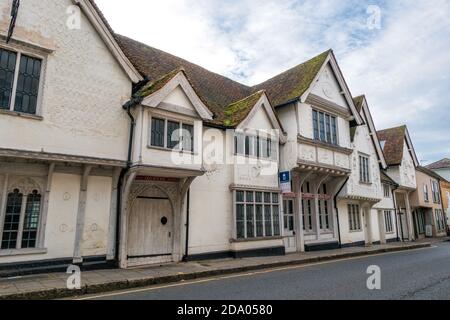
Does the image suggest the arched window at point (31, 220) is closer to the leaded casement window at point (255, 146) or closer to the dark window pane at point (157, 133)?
the dark window pane at point (157, 133)

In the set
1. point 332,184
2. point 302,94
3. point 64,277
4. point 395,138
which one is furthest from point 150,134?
point 395,138

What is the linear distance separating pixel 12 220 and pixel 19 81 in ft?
13.6

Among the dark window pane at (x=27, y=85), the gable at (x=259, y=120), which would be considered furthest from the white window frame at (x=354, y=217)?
the dark window pane at (x=27, y=85)

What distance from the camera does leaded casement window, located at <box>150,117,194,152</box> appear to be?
11391mm

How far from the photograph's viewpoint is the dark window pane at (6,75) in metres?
9.17

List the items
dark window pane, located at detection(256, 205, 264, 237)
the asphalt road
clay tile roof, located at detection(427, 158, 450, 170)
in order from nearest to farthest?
1. the asphalt road
2. dark window pane, located at detection(256, 205, 264, 237)
3. clay tile roof, located at detection(427, 158, 450, 170)

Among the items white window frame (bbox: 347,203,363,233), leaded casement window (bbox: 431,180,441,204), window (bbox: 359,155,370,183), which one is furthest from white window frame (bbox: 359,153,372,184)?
leaded casement window (bbox: 431,180,441,204)

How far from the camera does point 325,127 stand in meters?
18.3

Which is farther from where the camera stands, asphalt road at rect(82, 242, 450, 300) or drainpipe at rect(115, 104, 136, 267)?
drainpipe at rect(115, 104, 136, 267)

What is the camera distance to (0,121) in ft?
28.9

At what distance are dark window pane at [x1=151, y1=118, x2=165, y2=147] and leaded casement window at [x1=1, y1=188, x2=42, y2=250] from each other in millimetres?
3984

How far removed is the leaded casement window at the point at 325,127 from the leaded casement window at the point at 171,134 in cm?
826

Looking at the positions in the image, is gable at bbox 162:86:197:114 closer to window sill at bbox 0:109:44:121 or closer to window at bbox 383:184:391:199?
window sill at bbox 0:109:44:121
